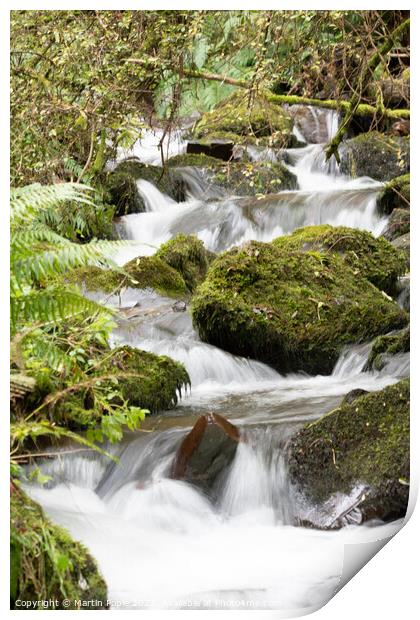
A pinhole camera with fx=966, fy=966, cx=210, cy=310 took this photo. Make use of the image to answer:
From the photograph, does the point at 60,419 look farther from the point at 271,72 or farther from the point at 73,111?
the point at 271,72

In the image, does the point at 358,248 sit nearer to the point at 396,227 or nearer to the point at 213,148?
the point at 396,227

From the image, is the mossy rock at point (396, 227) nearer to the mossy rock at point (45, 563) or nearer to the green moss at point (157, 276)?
the green moss at point (157, 276)

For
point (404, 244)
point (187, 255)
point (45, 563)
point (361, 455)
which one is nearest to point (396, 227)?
point (404, 244)

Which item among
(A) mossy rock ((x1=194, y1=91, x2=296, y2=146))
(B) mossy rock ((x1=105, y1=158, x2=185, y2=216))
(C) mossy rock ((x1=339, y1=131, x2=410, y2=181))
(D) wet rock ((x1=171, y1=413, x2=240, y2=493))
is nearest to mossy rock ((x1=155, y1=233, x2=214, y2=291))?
(B) mossy rock ((x1=105, y1=158, x2=185, y2=216))

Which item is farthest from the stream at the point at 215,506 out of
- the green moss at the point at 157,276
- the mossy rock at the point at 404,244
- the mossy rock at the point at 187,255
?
the mossy rock at the point at 404,244

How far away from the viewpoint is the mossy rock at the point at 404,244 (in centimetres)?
439

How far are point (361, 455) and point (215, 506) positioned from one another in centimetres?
63

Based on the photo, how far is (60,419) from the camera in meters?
3.81

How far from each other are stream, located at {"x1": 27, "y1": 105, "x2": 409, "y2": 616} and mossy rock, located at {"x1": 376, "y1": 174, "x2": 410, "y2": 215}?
712 millimetres

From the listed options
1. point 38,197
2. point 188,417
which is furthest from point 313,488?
point 38,197

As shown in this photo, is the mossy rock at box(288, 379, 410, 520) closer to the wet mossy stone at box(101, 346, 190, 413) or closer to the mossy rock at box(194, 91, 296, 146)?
the wet mossy stone at box(101, 346, 190, 413)

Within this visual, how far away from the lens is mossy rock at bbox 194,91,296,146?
15.0 ft

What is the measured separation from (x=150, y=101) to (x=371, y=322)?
4.96 feet

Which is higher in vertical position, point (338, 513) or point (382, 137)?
point (382, 137)
